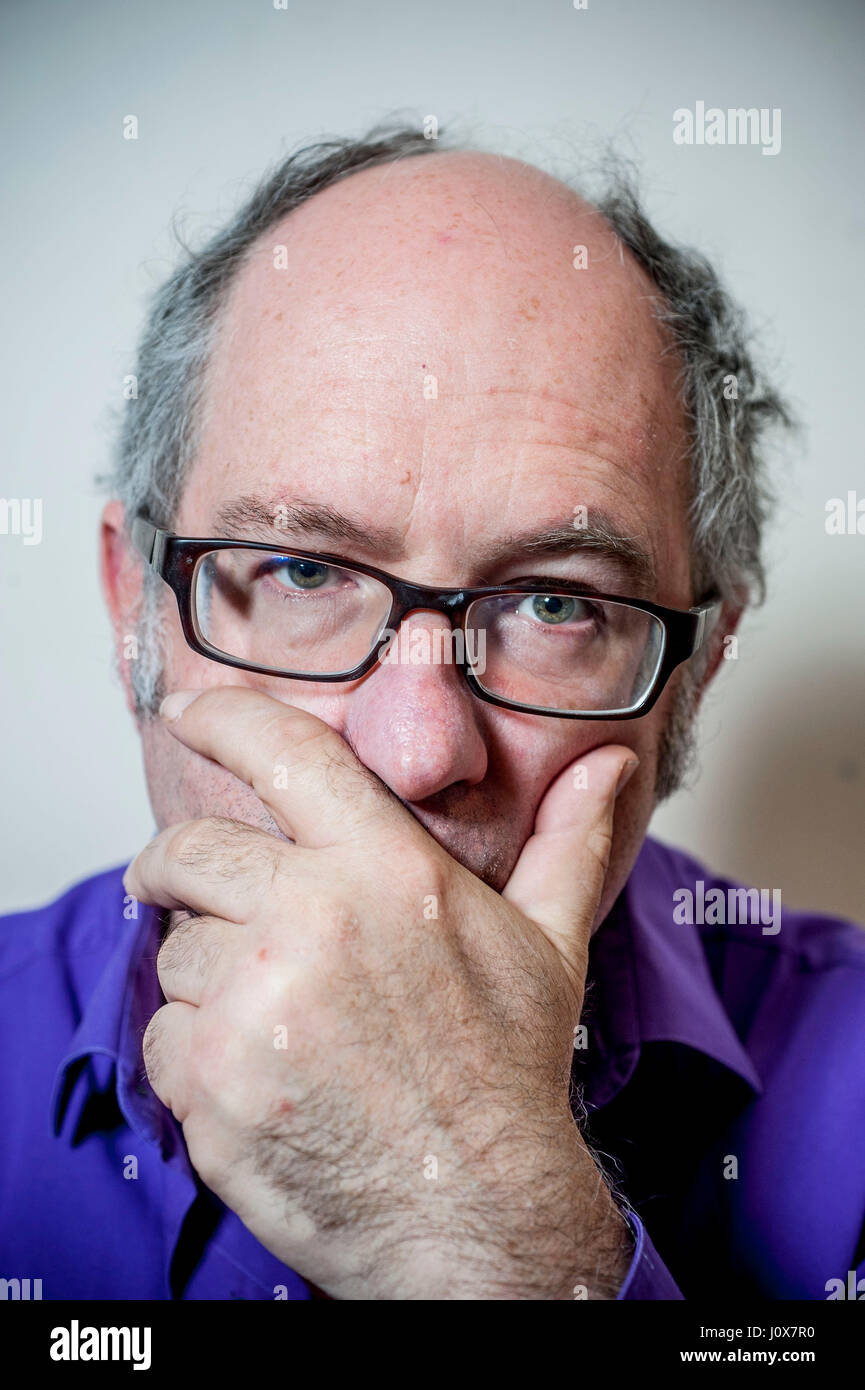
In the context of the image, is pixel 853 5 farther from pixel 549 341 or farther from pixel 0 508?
pixel 0 508

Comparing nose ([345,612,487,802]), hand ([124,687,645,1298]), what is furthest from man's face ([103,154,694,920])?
hand ([124,687,645,1298])

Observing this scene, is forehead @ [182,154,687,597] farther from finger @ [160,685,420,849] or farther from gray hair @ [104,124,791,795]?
finger @ [160,685,420,849]

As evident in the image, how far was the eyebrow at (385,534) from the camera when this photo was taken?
134 centimetres

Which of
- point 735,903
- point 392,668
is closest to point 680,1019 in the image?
point 735,903

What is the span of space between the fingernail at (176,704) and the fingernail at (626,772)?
0.61 m

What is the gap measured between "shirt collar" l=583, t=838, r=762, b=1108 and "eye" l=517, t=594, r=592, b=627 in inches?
25.3

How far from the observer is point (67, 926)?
201 centimetres

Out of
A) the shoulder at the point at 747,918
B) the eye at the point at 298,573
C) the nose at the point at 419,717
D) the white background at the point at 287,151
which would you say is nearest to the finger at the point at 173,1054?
the nose at the point at 419,717

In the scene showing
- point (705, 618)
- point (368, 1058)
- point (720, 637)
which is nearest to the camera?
point (368, 1058)

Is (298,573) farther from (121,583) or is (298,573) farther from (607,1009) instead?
(607,1009)

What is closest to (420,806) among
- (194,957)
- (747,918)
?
(194,957)

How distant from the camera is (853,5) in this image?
189cm

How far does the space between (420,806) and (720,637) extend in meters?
0.85

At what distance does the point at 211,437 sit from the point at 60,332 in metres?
0.65
